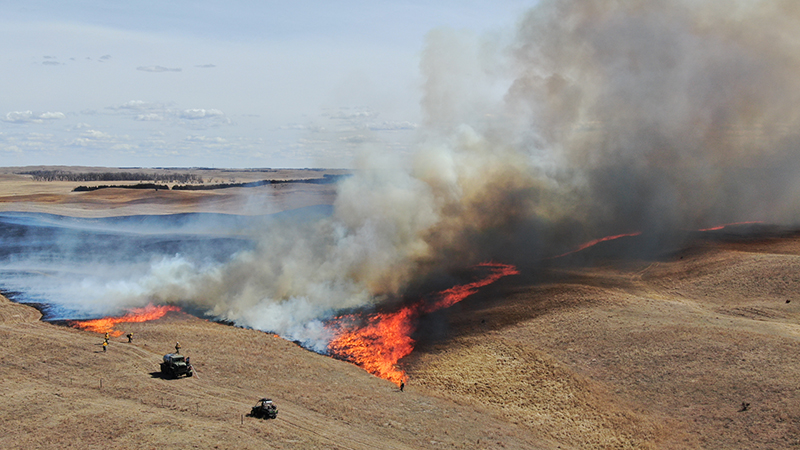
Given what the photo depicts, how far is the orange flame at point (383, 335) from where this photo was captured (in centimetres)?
4028

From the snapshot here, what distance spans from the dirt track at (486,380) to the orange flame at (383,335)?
4.92 feet

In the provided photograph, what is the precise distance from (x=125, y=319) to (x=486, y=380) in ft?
111

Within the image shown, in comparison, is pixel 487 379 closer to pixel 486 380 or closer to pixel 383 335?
pixel 486 380

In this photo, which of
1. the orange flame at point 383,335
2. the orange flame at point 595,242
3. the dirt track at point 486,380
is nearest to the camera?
the dirt track at point 486,380

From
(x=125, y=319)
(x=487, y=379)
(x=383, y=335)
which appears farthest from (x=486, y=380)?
(x=125, y=319)

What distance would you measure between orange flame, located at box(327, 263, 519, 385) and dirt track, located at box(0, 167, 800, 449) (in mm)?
1501

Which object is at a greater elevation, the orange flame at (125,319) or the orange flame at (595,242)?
the orange flame at (595,242)

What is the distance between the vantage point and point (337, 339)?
44281mm

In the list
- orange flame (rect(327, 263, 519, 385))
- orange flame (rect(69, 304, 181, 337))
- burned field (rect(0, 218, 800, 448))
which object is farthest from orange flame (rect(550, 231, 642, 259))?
orange flame (rect(69, 304, 181, 337))

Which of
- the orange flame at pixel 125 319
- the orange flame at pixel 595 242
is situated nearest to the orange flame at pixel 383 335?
the orange flame at pixel 595 242

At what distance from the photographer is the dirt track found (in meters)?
27.6

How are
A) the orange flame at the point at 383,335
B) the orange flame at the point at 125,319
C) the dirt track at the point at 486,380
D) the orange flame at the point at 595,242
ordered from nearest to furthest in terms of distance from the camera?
the dirt track at the point at 486,380
the orange flame at the point at 383,335
the orange flame at the point at 125,319
the orange flame at the point at 595,242

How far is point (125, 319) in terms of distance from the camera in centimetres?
4625

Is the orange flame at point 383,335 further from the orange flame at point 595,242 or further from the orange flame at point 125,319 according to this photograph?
the orange flame at point 125,319
